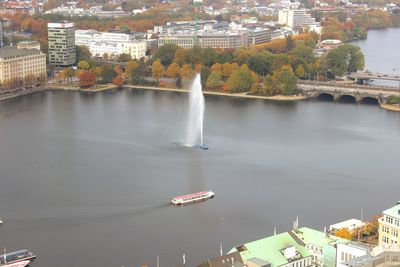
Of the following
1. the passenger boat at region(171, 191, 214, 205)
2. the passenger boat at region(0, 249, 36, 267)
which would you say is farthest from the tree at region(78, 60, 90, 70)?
the passenger boat at region(0, 249, 36, 267)

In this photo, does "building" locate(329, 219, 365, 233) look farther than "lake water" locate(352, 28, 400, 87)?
No

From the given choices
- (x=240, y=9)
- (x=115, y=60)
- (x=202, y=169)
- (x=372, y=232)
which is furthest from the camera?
(x=240, y=9)

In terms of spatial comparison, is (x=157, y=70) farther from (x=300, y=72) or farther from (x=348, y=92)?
(x=348, y=92)

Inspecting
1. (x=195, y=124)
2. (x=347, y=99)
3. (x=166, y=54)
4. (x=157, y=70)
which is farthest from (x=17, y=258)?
(x=166, y=54)

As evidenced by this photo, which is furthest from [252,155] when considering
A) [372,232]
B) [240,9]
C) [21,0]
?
[21,0]

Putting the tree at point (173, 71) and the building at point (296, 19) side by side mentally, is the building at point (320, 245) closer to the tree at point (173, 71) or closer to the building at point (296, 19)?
the tree at point (173, 71)

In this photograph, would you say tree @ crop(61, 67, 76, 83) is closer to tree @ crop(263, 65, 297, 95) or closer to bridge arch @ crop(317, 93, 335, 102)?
tree @ crop(263, 65, 297, 95)

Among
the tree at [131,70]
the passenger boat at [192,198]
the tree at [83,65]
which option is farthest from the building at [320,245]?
the tree at [83,65]

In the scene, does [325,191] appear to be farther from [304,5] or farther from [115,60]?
[304,5]
